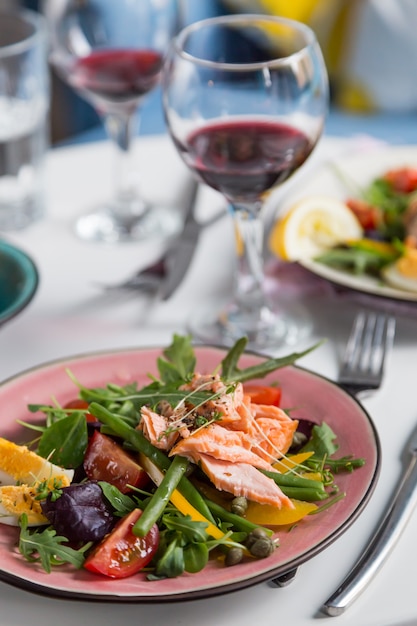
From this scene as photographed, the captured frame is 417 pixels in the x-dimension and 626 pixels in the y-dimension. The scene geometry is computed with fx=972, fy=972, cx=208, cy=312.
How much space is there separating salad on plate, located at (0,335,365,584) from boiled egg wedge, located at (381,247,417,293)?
0.42 meters

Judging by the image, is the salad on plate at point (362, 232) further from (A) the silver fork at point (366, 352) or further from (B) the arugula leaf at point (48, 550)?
(B) the arugula leaf at point (48, 550)

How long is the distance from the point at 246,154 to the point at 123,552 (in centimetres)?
64

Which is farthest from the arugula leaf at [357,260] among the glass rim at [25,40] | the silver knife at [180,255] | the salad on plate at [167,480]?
the glass rim at [25,40]

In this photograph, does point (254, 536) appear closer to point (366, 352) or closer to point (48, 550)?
point (48, 550)

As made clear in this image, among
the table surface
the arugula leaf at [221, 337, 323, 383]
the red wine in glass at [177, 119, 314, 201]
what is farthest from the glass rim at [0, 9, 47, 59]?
the arugula leaf at [221, 337, 323, 383]

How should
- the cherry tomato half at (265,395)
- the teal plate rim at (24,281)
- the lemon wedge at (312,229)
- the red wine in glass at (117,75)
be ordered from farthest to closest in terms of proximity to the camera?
the red wine in glass at (117,75) < the lemon wedge at (312,229) < the teal plate rim at (24,281) < the cherry tomato half at (265,395)

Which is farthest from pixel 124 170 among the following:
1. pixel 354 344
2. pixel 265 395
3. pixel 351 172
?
pixel 265 395

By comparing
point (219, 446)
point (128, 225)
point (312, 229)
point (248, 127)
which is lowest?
point (128, 225)

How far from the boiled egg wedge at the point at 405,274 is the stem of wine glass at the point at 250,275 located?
193mm

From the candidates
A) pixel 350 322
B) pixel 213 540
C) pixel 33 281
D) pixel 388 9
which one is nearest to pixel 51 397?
pixel 33 281

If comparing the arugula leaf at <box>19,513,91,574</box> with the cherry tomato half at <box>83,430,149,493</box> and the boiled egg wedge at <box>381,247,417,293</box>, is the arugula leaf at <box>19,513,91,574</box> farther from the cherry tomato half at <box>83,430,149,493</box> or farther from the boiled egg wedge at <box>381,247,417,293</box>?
the boiled egg wedge at <box>381,247,417,293</box>

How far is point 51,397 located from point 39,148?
0.81 m

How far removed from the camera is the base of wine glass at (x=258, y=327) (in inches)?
55.6

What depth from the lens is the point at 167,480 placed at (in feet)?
3.11
